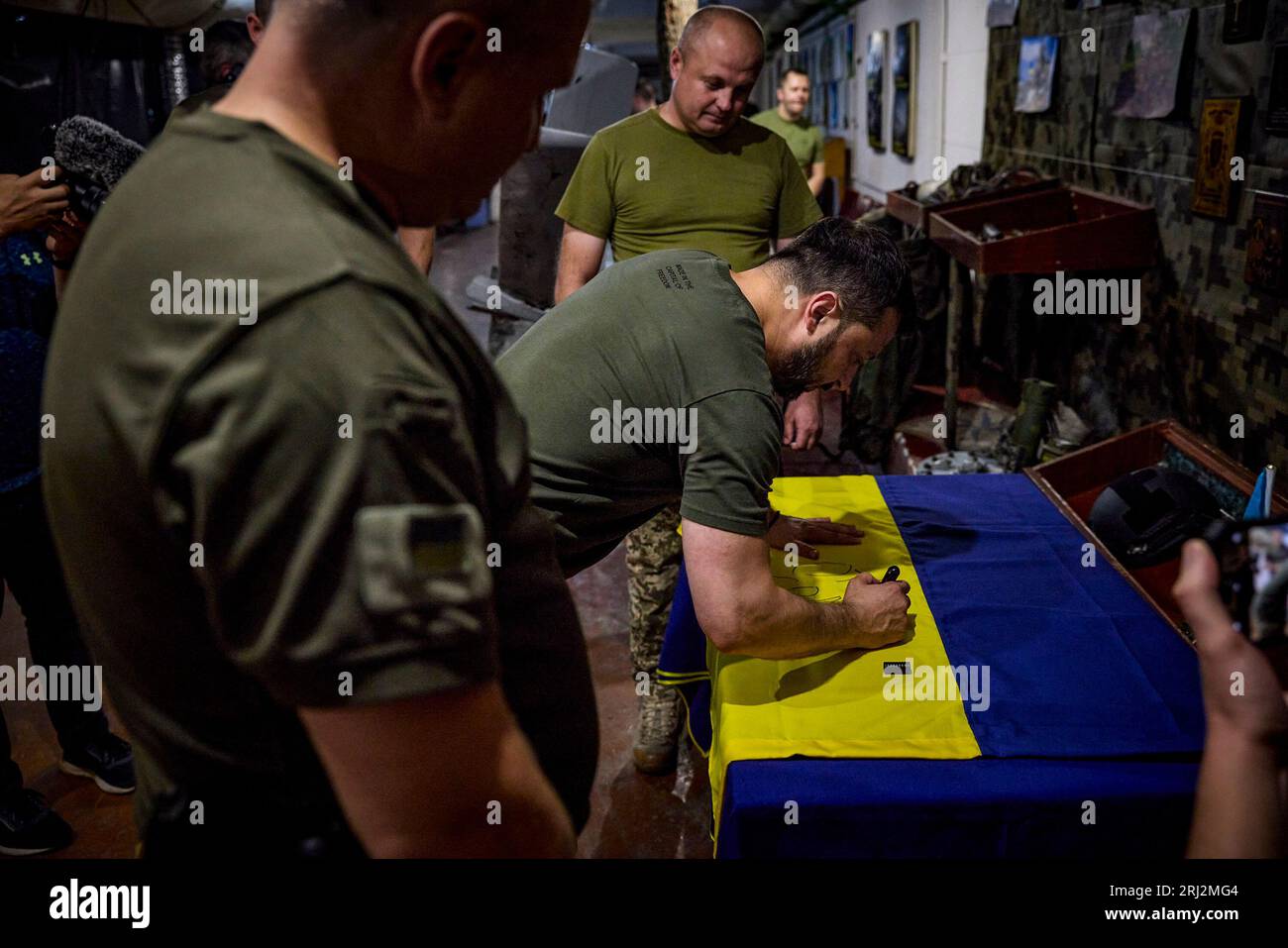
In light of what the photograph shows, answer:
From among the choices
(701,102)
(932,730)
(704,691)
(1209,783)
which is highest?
(701,102)

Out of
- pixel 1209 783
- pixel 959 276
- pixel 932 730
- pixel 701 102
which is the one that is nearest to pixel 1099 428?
pixel 959 276

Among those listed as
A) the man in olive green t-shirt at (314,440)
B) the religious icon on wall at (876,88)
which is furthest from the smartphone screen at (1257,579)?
the religious icon on wall at (876,88)

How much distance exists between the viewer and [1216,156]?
2637 mm

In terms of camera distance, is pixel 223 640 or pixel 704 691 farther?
pixel 704 691

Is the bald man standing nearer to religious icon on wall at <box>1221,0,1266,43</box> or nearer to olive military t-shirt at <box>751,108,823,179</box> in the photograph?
religious icon on wall at <box>1221,0,1266,43</box>

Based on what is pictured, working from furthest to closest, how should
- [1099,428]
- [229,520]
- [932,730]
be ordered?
[1099,428] → [932,730] → [229,520]

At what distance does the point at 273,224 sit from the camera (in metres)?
0.52

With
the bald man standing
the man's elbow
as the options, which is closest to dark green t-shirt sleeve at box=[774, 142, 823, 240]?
the bald man standing

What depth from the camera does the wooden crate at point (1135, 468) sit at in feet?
6.22

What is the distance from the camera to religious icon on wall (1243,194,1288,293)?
90.3 inches

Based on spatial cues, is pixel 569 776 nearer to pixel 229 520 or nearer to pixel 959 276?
pixel 229 520

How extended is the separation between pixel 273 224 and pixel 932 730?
1.11 meters

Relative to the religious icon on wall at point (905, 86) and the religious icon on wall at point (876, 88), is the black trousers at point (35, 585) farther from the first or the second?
the religious icon on wall at point (876, 88)

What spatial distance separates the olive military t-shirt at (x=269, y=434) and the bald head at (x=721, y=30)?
2.33 m
